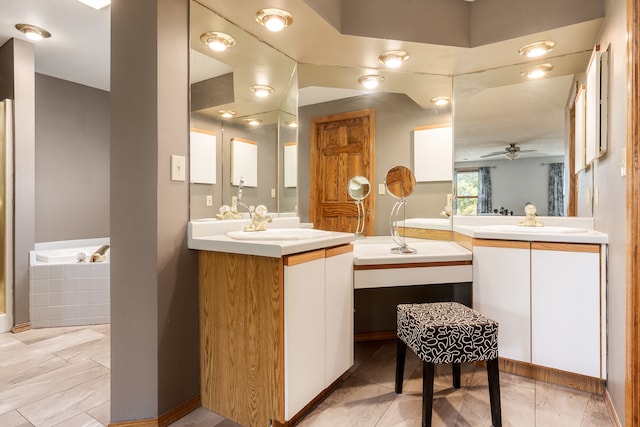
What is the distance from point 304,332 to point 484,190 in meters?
1.80

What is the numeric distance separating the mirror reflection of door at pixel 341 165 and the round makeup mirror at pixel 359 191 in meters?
0.03

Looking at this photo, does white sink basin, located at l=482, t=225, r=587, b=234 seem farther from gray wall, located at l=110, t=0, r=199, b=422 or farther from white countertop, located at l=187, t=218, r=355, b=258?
gray wall, located at l=110, t=0, r=199, b=422

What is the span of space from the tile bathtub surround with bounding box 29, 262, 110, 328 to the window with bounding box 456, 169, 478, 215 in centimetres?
307

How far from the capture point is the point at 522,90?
249cm

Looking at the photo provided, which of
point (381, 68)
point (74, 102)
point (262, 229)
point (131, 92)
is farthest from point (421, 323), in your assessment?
point (74, 102)

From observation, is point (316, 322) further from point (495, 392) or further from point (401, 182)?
point (401, 182)

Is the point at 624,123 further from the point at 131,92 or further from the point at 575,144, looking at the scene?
the point at 131,92

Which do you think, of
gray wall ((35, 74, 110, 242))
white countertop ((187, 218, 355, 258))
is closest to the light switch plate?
white countertop ((187, 218, 355, 258))

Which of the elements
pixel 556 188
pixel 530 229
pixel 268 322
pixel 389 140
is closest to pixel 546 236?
pixel 530 229

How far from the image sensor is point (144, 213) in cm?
155

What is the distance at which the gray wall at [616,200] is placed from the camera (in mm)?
→ 1487

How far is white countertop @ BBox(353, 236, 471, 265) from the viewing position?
1993 millimetres

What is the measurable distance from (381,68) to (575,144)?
1422 millimetres

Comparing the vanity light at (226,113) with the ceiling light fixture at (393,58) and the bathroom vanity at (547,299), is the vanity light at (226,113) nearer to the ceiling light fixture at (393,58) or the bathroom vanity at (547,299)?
the ceiling light fixture at (393,58)
